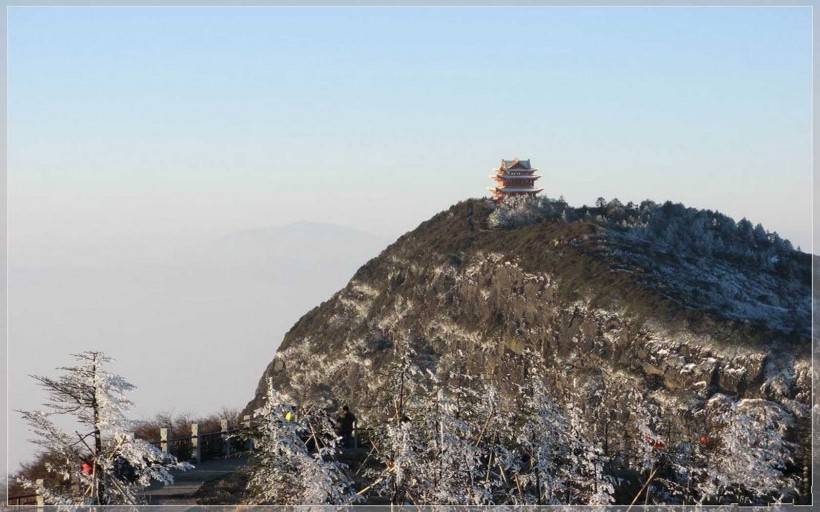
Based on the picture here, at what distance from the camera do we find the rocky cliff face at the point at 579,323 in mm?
54719

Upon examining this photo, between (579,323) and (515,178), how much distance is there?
71.8 ft

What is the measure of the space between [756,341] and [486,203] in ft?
108

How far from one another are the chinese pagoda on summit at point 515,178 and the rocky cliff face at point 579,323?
6.77 ft

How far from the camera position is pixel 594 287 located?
65.7 metres

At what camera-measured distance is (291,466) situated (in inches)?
1080

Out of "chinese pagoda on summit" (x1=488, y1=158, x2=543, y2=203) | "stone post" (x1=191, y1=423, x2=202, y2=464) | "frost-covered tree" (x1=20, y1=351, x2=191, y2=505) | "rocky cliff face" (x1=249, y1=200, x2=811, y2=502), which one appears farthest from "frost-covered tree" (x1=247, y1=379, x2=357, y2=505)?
"chinese pagoda on summit" (x1=488, y1=158, x2=543, y2=203)

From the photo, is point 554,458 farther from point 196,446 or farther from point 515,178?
point 515,178

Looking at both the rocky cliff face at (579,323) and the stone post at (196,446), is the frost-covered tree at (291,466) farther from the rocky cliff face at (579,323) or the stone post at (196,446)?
the rocky cliff face at (579,323)

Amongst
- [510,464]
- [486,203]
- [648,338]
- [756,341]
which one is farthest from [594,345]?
[510,464]

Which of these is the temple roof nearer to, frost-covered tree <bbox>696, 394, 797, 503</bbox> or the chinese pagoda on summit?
the chinese pagoda on summit

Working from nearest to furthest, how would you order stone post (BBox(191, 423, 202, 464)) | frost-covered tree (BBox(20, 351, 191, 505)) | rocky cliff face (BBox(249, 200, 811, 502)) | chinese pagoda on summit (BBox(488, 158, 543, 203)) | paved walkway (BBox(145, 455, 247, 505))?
1. frost-covered tree (BBox(20, 351, 191, 505))
2. paved walkway (BBox(145, 455, 247, 505))
3. stone post (BBox(191, 423, 202, 464))
4. rocky cliff face (BBox(249, 200, 811, 502))
5. chinese pagoda on summit (BBox(488, 158, 543, 203))

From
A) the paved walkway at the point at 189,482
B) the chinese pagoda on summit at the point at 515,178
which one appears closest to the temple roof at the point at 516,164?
the chinese pagoda on summit at the point at 515,178

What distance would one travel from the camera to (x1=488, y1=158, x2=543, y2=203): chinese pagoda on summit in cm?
8412

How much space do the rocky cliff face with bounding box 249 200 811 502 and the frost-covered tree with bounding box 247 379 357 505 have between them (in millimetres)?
19252
